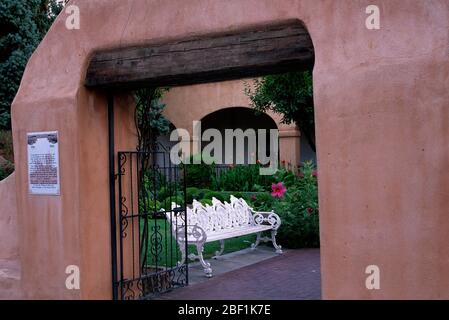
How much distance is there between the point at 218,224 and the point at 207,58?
4.38 m

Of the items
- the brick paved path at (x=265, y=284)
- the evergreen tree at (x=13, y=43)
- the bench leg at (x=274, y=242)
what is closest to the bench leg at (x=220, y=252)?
the brick paved path at (x=265, y=284)

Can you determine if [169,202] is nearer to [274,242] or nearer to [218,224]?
[218,224]

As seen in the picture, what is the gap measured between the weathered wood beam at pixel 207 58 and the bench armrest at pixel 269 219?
15.5 ft

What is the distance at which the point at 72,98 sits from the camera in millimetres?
5914

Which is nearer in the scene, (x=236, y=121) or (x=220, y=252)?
(x=220, y=252)

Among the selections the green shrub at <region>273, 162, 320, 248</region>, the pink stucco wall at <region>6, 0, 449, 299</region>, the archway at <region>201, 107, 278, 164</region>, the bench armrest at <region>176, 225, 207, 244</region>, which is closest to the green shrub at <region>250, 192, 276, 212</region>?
the green shrub at <region>273, 162, 320, 248</region>

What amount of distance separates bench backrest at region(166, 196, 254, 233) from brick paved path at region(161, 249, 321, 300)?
90 centimetres

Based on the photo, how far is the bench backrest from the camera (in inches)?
337

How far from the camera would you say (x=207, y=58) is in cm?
534

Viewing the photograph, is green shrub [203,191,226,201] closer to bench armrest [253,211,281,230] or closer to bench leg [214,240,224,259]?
bench armrest [253,211,281,230]

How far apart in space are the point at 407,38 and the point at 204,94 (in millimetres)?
15739

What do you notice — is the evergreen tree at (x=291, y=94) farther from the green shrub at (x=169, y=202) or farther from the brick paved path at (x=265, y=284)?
the brick paved path at (x=265, y=284)

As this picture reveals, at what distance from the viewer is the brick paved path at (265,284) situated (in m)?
6.86

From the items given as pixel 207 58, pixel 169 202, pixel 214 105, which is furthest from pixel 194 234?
pixel 214 105
